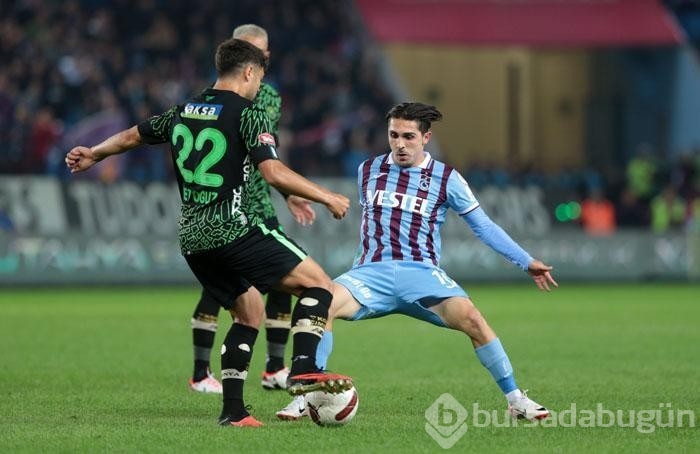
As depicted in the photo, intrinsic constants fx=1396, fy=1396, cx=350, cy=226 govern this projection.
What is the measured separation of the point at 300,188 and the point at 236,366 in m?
1.22

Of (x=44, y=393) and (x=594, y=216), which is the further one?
(x=594, y=216)

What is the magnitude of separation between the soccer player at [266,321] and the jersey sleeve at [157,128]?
165 centimetres

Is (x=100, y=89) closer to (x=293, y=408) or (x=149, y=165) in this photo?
(x=149, y=165)

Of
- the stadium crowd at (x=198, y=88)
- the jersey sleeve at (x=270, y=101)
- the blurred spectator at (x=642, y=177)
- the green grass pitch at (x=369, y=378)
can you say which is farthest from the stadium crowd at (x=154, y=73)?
the jersey sleeve at (x=270, y=101)

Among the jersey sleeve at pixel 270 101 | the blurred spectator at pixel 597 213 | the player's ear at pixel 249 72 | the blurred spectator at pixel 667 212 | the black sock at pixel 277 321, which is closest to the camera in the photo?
the player's ear at pixel 249 72

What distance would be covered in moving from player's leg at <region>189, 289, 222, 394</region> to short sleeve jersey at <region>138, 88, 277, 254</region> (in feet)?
7.00

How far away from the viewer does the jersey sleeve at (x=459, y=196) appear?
822cm

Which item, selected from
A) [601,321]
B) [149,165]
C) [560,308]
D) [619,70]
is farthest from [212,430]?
[619,70]

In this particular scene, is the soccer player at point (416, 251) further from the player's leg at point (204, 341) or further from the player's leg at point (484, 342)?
the player's leg at point (204, 341)

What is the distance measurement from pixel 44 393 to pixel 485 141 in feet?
76.8

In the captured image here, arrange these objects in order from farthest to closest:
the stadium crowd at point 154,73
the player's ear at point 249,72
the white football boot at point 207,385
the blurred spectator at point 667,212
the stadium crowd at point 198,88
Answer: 1. the blurred spectator at point 667,212
2. the stadium crowd at point 198,88
3. the stadium crowd at point 154,73
4. the white football boot at point 207,385
5. the player's ear at point 249,72

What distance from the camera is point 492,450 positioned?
6.86 meters

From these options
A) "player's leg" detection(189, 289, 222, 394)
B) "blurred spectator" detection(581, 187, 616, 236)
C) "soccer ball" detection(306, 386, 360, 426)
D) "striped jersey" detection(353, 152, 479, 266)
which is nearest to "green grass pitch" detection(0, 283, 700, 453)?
"soccer ball" detection(306, 386, 360, 426)

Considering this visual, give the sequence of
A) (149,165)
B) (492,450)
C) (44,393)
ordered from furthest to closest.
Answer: (149,165) → (44,393) → (492,450)
